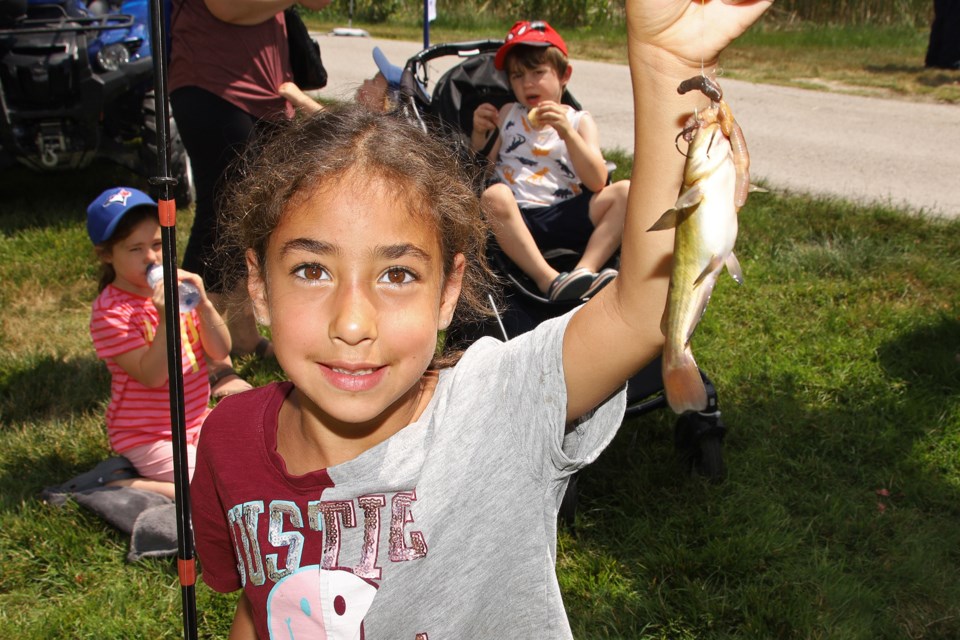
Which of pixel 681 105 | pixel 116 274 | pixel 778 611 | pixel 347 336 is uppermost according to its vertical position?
pixel 681 105

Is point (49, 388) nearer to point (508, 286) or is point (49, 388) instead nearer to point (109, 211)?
point (109, 211)

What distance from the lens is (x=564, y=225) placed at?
14.1ft

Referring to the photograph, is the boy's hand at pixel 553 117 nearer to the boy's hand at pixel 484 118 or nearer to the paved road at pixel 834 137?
the boy's hand at pixel 484 118

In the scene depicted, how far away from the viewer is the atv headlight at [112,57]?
6387 millimetres

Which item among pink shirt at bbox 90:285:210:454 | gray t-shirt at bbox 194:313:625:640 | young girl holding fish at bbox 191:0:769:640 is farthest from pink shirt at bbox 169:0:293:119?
gray t-shirt at bbox 194:313:625:640

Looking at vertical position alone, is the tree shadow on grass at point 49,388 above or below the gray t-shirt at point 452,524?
below

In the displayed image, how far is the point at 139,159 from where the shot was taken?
22.6ft

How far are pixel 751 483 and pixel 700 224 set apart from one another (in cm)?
283

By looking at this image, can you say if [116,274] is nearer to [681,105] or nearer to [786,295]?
[681,105]

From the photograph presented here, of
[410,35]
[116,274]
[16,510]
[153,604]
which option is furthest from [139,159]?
[410,35]

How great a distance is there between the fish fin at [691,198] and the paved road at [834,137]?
5.56m

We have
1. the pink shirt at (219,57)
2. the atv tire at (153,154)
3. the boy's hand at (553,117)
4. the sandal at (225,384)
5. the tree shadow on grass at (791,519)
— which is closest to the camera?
the tree shadow on grass at (791,519)

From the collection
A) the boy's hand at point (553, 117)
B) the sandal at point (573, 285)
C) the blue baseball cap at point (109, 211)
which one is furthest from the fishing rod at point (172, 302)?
the boy's hand at point (553, 117)

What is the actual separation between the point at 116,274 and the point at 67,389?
3.23 ft
